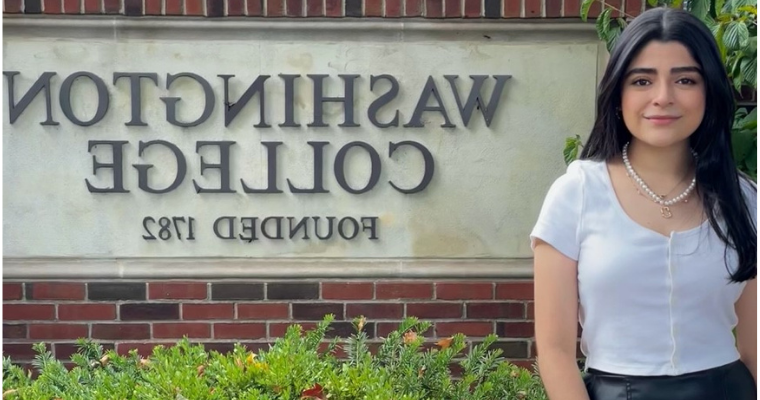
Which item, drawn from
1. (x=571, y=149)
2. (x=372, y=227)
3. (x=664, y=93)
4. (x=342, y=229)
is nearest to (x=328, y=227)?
(x=342, y=229)

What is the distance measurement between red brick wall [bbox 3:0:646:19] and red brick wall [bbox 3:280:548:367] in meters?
1.14

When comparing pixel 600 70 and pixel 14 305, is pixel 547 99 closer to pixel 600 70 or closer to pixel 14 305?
pixel 600 70

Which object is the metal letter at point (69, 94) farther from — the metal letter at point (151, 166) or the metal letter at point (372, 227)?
the metal letter at point (372, 227)

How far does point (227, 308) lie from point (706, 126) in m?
2.28

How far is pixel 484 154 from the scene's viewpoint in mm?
3379

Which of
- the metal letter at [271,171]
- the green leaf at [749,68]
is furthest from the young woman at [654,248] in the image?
the metal letter at [271,171]

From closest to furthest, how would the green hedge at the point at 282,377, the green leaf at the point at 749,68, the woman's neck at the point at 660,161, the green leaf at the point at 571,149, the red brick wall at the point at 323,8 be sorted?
the woman's neck at the point at 660,161 < the green hedge at the point at 282,377 < the green leaf at the point at 749,68 < the green leaf at the point at 571,149 < the red brick wall at the point at 323,8

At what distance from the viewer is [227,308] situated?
3406mm

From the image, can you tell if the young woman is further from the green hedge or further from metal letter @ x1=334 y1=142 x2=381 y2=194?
metal letter @ x1=334 y1=142 x2=381 y2=194

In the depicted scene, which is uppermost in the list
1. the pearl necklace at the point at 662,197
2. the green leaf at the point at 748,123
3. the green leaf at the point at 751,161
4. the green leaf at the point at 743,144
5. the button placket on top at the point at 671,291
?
the green leaf at the point at 748,123

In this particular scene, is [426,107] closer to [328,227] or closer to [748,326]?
[328,227]

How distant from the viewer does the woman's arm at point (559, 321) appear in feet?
5.33

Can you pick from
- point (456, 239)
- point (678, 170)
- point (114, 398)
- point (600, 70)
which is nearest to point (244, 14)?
point (456, 239)

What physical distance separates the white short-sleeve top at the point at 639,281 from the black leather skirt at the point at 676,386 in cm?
1
